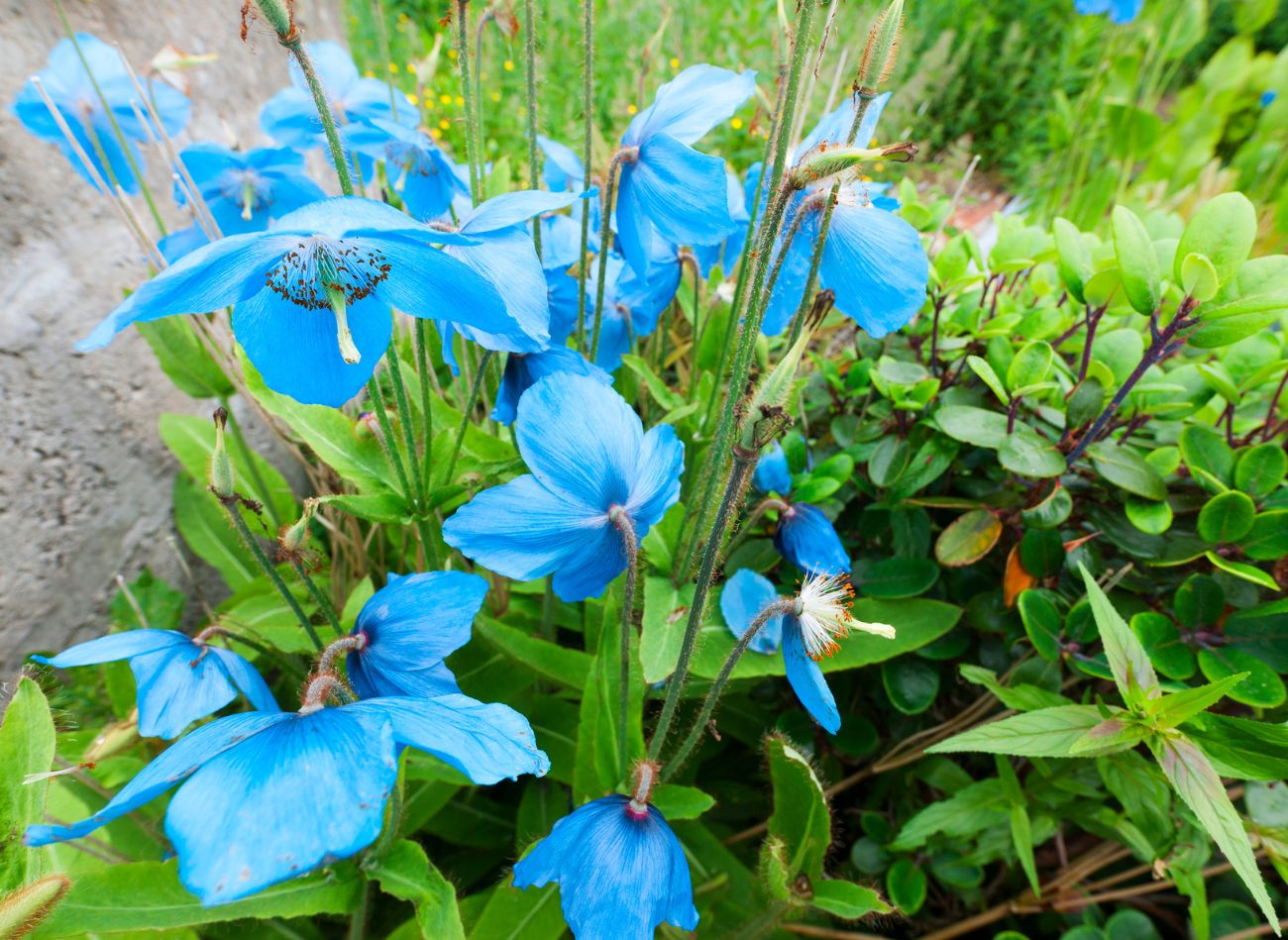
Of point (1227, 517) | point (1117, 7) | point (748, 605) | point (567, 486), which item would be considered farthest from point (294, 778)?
point (1117, 7)

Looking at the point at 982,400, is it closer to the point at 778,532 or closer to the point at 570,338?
the point at 778,532

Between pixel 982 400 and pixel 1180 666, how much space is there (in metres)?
0.41

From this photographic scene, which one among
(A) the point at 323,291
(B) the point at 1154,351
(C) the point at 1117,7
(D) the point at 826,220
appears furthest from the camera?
(C) the point at 1117,7

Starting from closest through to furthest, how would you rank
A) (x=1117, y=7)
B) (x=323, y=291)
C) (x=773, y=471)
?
(x=323, y=291)
(x=773, y=471)
(x=1117, y=7)

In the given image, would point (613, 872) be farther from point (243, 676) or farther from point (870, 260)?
point (870, 260)

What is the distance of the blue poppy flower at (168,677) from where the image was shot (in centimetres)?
71

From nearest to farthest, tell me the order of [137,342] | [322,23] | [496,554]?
1. [496,554]
2. [137,342]
3. [322,23]

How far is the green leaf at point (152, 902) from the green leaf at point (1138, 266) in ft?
3.48

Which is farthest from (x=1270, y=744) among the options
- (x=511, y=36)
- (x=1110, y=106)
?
(x=1110, y=106)

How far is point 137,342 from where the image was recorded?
145cm

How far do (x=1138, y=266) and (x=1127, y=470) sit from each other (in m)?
0.26

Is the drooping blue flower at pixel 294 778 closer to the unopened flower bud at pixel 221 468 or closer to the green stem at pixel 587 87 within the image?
the unopened flower bud at pixel 221 468

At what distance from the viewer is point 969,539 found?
3.28ft

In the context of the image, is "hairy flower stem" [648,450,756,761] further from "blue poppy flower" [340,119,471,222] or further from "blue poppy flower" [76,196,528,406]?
"blue poppy flower" [340,119,471,222]
